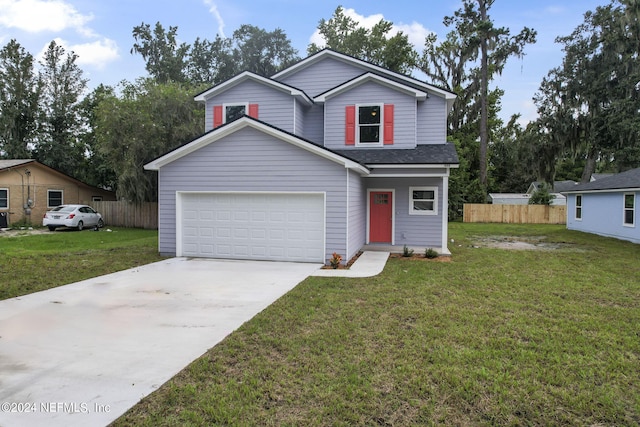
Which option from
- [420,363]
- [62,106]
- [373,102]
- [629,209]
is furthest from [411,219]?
[62,106]

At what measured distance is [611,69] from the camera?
28.2 metres

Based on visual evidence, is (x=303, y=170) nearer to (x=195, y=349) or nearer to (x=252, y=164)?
(x=252, y=164)

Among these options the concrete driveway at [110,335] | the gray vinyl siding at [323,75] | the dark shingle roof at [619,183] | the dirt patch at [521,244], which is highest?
the gray vinyl siding at [323,75]

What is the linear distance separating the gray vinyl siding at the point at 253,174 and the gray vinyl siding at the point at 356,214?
1.77 feet

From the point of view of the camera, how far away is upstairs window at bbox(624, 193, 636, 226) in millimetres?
15679

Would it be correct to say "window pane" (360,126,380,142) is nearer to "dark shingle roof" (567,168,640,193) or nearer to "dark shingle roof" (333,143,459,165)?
"dark shingle roof" (333,143,459,165)

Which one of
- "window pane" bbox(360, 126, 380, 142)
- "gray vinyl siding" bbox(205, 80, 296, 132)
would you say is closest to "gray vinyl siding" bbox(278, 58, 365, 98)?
"gray vinyl siding" bbox(205, 80, 296, 132)

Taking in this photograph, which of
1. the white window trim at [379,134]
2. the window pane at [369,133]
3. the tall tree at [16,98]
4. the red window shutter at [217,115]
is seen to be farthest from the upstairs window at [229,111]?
the tall tree at [16,98]

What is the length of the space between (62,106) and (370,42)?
Answer: 26.1 meters

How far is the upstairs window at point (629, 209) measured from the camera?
51.4ft

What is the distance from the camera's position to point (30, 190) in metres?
21.6

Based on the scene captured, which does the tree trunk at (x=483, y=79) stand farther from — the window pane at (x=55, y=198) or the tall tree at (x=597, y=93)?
the window pane at (x=55, y=198)

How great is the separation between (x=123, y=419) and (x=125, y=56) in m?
40.3

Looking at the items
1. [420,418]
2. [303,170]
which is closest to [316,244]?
[303,170]
